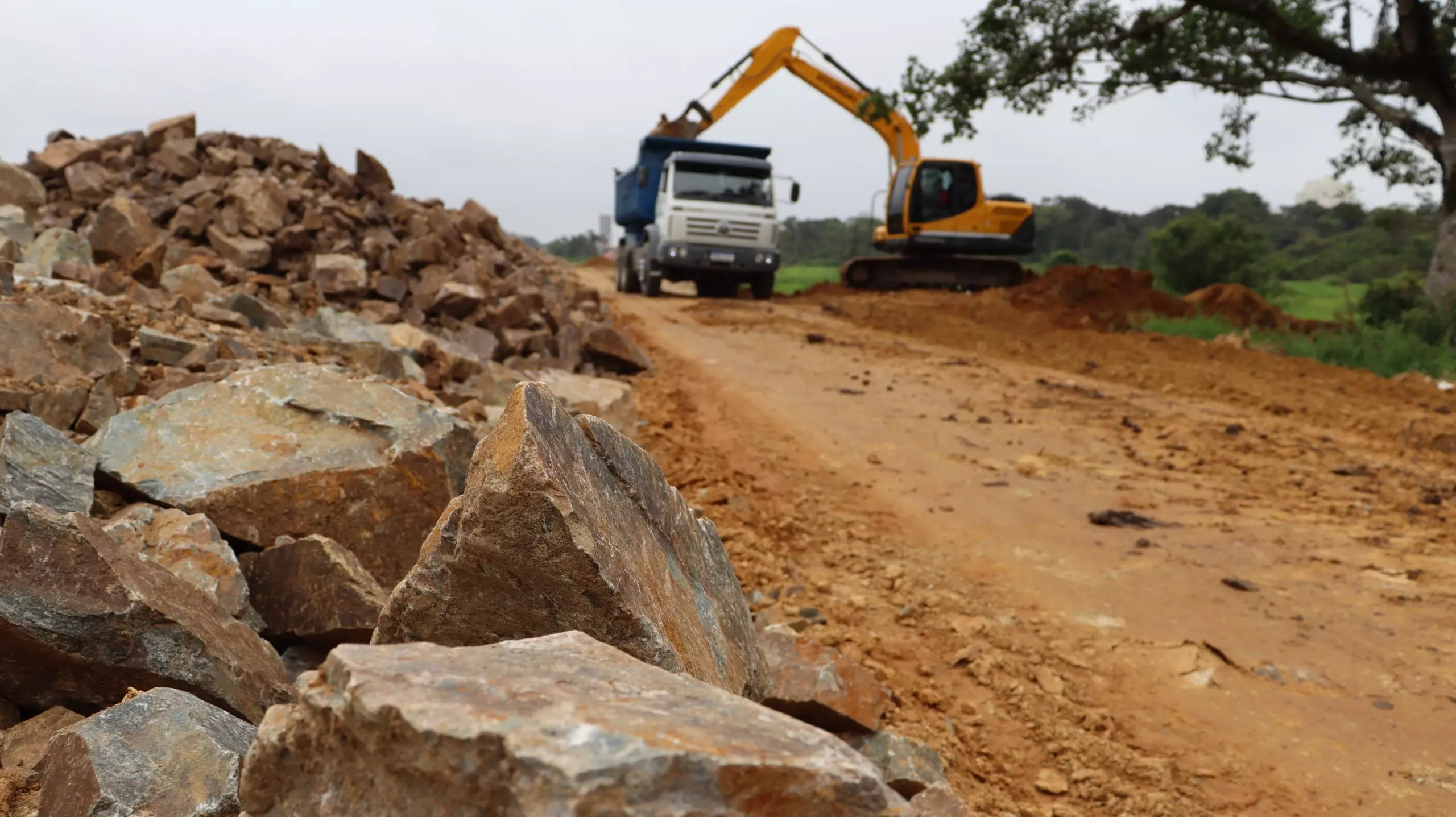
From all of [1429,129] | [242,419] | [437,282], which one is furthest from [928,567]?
[1429,129]

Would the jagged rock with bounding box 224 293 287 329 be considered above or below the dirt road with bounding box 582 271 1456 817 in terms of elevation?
above

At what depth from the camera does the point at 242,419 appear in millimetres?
3635

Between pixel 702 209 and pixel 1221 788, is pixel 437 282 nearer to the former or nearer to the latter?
pixel 1221 788

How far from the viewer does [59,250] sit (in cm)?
694

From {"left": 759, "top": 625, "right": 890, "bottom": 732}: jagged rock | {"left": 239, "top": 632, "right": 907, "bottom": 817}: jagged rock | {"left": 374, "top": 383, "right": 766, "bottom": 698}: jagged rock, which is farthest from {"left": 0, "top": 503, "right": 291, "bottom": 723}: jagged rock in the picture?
{"left": 759, "top": 625, "right": 890, "bottom": 732}: jagged rock

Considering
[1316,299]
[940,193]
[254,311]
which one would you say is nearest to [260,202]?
[254,311]

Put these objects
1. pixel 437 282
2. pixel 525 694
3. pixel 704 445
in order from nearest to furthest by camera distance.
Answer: pixel 525 694 → pixel 704 445 → pixel 437 282

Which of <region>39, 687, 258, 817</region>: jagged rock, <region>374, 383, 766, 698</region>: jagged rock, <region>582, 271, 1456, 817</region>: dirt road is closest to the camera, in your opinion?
<region>39, 687, 258, 817</region>: jagged rock

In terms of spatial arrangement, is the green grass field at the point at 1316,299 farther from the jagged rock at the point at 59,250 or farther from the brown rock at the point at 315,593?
the brown rock at the point at 315,593

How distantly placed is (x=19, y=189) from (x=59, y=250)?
353 centimetres

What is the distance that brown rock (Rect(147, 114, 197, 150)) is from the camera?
451 inches

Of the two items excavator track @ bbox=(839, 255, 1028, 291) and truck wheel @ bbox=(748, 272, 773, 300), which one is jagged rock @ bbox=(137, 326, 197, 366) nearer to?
truck wheel @ bbox=(748, 272, 773, 300)

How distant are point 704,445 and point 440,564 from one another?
16.8ft

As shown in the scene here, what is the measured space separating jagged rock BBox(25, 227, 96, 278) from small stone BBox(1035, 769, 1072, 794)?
259 inches
